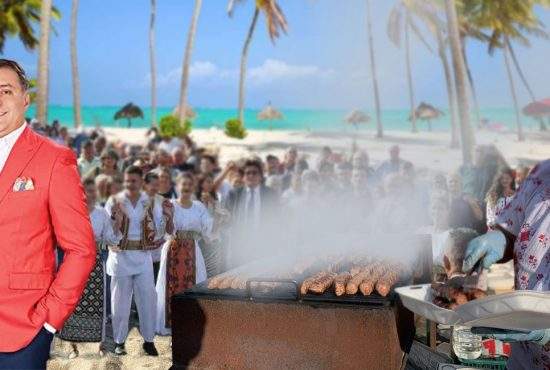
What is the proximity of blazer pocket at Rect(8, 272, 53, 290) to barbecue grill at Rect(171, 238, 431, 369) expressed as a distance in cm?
147

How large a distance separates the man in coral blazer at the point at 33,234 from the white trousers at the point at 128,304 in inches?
141

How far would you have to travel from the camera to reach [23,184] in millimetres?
2115

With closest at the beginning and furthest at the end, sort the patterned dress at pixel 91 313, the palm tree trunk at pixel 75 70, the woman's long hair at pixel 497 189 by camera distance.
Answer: the patterned dress at pixel 91 313
the woman's long hair at pixel 497 189
the palm tree trunk at pixel 75 70

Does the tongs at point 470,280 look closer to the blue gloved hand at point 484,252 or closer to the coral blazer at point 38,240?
the blue gloved hand at point 484,252

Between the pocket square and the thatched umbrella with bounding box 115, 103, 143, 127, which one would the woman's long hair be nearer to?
the pocket square

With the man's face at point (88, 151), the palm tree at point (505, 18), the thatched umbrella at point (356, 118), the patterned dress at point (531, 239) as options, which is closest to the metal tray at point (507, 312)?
the patterned dress at point (531, 239)

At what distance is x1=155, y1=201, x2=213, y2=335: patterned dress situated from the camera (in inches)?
240

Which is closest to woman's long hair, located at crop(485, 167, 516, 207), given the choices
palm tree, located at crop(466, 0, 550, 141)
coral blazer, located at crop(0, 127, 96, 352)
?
coral blazer, located at crop(0, 127, 96, 352)

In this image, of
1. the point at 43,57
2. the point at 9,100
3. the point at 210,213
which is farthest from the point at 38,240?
the point at 43,57

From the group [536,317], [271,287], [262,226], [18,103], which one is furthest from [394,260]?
[262,226]

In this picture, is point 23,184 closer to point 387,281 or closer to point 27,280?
point 27,280

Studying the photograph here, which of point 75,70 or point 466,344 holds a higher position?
point 75,70

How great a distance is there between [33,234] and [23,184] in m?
0.16

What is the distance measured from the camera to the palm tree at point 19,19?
3700 centimetres
